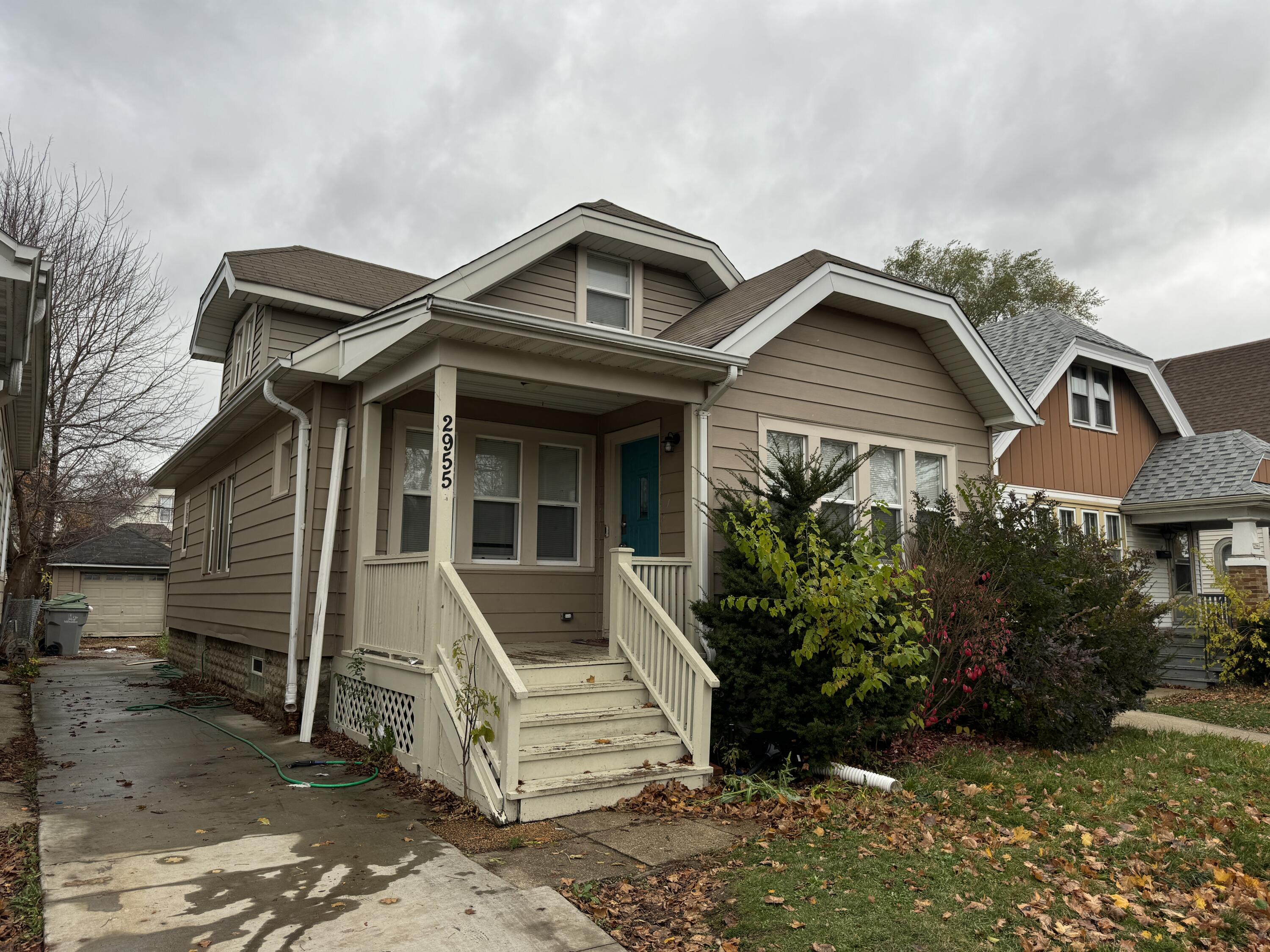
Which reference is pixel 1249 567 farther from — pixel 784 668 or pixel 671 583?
pixel 671 583

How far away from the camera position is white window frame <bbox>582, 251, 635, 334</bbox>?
9.74 meters

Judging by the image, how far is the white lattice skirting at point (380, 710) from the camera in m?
6.72

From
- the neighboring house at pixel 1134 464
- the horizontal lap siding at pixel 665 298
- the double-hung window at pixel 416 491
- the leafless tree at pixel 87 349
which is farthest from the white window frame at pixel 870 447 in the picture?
the leafless tree at pixel 87 349

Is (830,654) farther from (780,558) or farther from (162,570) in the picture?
(162,570)

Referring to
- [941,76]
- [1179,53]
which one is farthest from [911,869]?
[1179,53]

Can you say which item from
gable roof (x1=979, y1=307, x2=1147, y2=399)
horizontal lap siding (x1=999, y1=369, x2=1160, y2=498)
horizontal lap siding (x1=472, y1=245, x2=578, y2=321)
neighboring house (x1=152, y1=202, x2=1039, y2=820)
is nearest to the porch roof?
neighboring house (x1=152, y1=202, x2=1039, y2=820)

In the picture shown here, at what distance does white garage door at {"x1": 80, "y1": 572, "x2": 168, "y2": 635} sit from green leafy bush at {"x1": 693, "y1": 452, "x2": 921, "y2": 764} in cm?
2480

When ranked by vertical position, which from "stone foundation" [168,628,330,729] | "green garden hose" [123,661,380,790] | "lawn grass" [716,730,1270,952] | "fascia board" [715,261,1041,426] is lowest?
"green garden hose" [123,661,380,790]

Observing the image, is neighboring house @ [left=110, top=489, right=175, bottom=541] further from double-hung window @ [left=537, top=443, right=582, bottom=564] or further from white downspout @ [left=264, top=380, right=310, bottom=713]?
double-hung window @ [left=537, top=443, right=582, bottom=564]

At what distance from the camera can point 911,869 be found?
14.4ft

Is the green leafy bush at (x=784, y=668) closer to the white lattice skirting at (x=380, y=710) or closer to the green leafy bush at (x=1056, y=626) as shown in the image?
the green leafy bush at (x=1056, y=626)

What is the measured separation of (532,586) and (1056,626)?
5.20 m

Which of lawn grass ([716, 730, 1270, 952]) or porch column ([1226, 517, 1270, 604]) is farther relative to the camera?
porch column ([1226, 517, 1270, 604])

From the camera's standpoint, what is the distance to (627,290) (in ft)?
33.1
